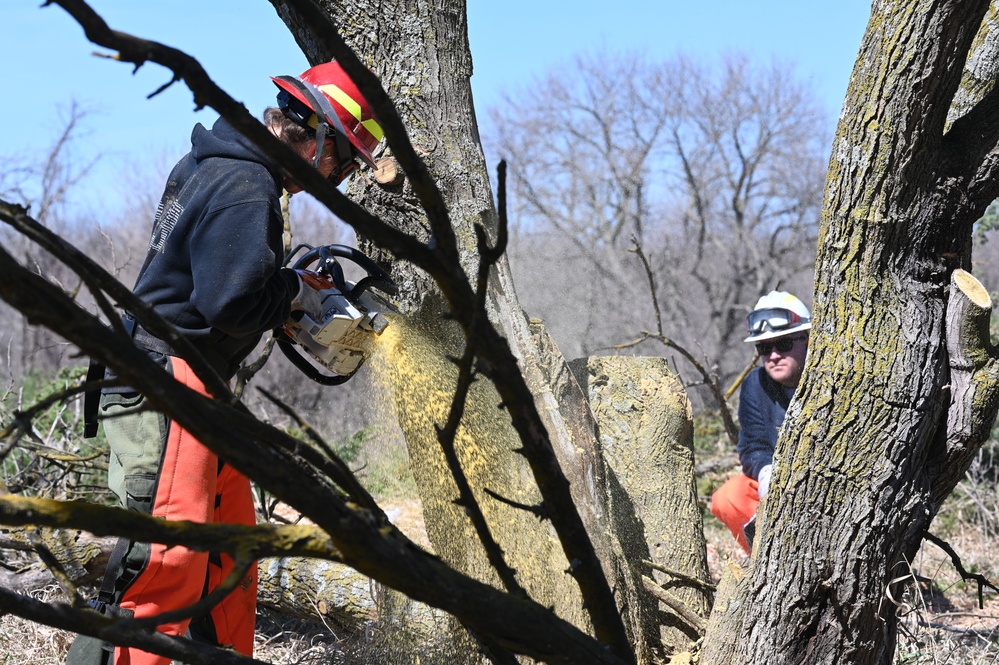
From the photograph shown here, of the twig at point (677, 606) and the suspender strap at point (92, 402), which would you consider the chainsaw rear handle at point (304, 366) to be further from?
the twig at point (677, 606)

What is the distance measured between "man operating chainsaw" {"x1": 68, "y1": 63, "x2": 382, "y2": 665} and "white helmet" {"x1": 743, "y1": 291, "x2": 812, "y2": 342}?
7.79 feet

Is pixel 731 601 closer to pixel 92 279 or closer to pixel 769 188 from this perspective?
pixel 92 279

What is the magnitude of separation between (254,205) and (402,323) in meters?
0.90

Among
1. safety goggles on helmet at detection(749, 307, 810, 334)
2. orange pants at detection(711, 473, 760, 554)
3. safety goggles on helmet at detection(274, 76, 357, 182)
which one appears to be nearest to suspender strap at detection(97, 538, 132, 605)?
safety goggles on helmet at detection(274, 76, 357, 182)

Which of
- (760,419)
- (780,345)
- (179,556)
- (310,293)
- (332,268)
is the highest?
(332,268)


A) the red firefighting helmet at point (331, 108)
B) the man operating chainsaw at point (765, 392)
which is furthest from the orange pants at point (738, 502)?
the red firefighting helmet at point (331, 108)

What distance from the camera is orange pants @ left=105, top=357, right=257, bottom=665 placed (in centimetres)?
254

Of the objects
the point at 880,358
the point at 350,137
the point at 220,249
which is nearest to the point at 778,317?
the point at 880,358

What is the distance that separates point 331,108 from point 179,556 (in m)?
1.43

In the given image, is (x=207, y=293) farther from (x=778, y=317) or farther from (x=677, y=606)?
(x=778, y=317)

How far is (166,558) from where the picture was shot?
255cm

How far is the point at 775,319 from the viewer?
444cm

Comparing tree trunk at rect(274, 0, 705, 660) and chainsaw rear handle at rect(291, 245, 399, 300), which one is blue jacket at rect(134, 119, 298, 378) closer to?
chainsaw rear handle at rect(291, 245, 399, 300)

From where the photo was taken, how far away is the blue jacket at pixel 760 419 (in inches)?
171
